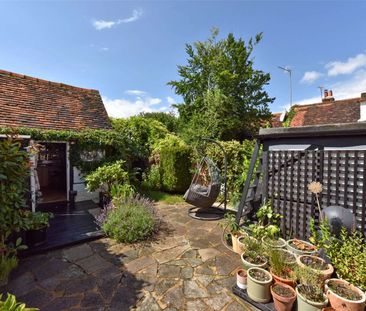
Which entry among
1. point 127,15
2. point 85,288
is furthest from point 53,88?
point 85,288

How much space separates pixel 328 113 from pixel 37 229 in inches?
636

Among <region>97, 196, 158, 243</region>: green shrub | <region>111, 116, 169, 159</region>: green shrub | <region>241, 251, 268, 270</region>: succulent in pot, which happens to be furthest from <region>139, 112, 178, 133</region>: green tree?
<region>241, 251, 268, 270</region>: succulent in pot

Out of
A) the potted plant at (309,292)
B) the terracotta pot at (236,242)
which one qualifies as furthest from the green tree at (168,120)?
the potted plant at (309,292)

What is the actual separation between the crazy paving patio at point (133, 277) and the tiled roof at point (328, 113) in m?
12.3

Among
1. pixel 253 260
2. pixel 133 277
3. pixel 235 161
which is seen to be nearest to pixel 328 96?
pixel 235 161

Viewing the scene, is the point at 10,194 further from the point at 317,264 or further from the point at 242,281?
the point at 317,264

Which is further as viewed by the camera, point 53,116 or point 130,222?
A: point 53,116

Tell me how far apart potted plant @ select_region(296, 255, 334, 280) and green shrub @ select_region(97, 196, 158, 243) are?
3.12m

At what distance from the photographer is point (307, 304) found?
2.42 metres

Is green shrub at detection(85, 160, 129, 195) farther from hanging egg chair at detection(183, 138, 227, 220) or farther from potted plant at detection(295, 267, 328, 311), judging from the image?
potted plant at detection(295, 267, 328, 311)

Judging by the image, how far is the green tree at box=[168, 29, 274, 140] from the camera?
15041 mm

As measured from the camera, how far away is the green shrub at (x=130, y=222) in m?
4.64

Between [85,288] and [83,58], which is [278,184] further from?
[83,58]

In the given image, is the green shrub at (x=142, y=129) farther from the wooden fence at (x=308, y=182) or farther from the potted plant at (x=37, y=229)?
the wooden fence at (x=308, y=182)
